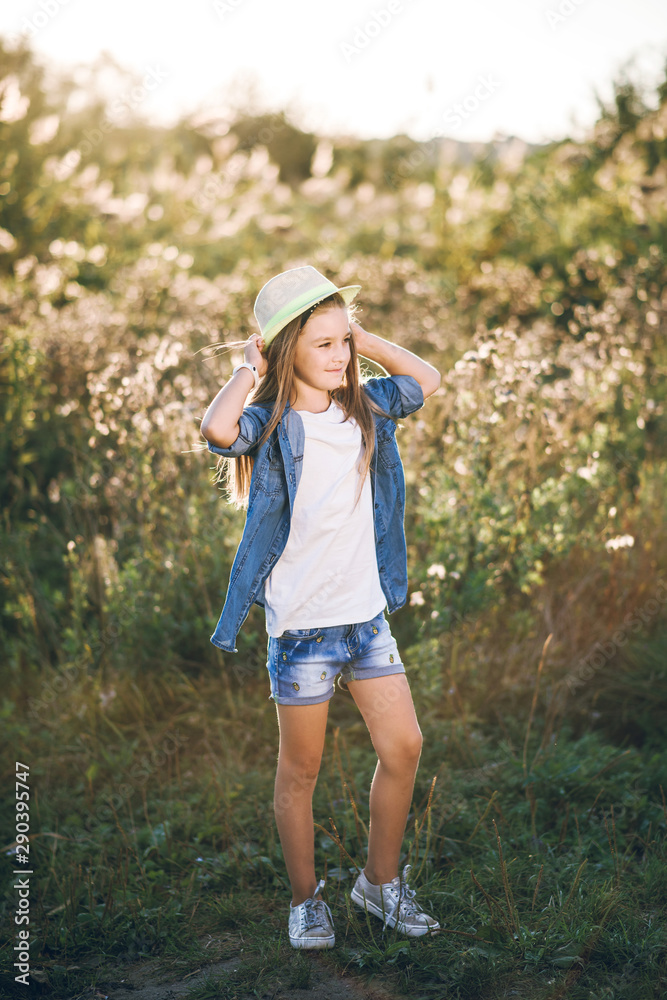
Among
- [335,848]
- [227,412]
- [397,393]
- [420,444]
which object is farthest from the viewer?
[420,444]

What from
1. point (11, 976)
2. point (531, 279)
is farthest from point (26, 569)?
point (531, 279)

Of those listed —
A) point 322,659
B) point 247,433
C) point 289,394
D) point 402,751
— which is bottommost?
point 402,751

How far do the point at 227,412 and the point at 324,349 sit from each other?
0.36 m

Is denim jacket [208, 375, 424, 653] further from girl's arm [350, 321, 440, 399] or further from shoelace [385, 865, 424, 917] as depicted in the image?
shoelace [385, 865, 424, 917]

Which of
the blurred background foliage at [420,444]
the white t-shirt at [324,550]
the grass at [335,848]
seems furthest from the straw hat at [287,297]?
the grass at [335,848]

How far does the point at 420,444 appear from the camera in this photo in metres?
4.38

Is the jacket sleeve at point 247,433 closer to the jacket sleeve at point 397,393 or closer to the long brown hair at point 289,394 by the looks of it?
the long brown hair at point 289,394

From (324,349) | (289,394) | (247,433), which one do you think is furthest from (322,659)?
(324,349)

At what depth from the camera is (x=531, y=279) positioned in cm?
713

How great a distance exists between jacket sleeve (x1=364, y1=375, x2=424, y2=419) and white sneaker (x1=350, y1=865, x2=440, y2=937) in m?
1.41

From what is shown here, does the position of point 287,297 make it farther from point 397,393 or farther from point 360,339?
point 397,393

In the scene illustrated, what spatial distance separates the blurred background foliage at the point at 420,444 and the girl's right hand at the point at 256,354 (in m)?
0.89

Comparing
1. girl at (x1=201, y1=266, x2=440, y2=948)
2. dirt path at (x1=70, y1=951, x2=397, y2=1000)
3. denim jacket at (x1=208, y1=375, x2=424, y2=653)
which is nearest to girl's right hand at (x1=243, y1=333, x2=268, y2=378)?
girl at (x1=201, y1=266, x2=440, y2=948)

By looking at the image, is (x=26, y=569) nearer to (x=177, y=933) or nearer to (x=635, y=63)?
(x=177, y=933)
